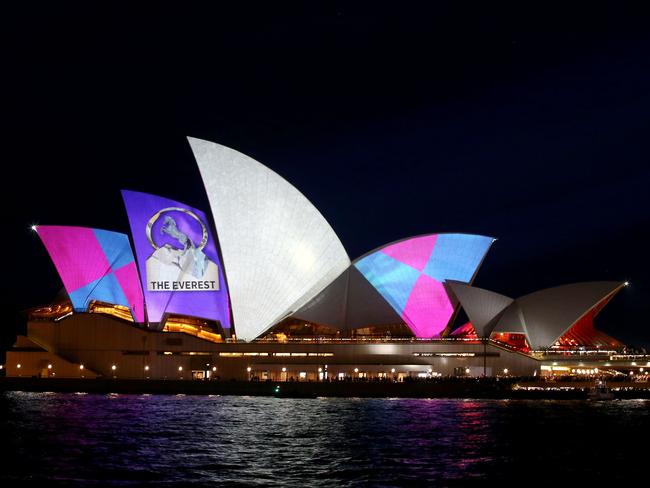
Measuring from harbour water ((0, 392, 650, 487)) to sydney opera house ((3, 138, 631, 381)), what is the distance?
12731 millimetres

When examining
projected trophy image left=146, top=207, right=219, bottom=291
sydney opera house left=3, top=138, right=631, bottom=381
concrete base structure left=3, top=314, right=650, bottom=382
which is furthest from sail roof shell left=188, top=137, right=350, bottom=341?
projected trophy image left=146, top=207, right=219, bottom=291

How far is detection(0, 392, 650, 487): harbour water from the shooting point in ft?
77.4

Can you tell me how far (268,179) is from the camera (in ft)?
180

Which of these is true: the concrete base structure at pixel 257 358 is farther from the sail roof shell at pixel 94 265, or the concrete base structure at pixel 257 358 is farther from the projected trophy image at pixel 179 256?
Result: the projected trophy image at pixel 179 256

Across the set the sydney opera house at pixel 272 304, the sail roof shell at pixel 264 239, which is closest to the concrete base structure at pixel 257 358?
the sydney opera house at pixel 272 304

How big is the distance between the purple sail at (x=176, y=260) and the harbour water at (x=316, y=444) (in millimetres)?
15485

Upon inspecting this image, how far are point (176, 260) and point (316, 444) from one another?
31.7 metres

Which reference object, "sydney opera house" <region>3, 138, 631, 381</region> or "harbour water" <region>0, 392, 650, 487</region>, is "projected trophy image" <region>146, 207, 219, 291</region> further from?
"harbour water" <region>0, 392, 650, 487</region>

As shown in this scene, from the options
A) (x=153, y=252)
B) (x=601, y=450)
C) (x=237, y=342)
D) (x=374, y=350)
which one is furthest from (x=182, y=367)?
(x=601, y=450)

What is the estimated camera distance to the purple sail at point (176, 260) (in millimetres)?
58438

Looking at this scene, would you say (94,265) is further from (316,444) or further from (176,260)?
(316,444)

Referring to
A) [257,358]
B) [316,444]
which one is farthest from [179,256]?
[316,444]

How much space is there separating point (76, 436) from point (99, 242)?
100 feet

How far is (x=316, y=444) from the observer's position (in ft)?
95.9
